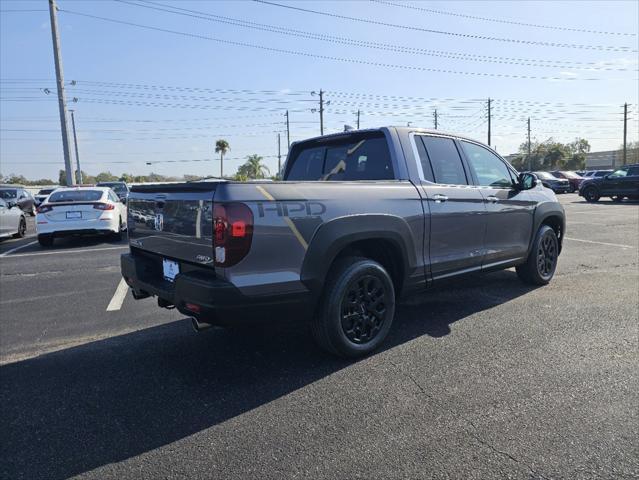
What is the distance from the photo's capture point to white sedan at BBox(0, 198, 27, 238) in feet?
37.9

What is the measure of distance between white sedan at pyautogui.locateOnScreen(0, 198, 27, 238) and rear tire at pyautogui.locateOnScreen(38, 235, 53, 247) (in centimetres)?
162

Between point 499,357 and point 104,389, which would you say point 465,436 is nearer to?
point 499,357

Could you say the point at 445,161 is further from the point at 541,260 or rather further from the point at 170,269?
the point at 170,269

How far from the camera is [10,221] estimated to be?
1193 centimetres

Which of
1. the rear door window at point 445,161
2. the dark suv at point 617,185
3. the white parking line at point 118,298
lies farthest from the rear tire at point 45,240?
the dark suv at point 617,185

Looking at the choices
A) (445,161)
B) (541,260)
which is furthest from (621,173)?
(445,161)

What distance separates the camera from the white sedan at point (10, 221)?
1154cm

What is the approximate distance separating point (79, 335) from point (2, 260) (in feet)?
20.1

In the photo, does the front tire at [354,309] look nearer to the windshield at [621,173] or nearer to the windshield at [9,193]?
the windshield at [621,173]

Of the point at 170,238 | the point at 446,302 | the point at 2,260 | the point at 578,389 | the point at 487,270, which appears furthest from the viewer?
the point at 2,260

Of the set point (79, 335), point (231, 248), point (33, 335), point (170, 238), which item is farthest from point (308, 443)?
point (33, 335)

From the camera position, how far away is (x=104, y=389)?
3275mm

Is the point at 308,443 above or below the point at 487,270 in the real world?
below

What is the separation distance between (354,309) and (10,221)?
11764 mm
